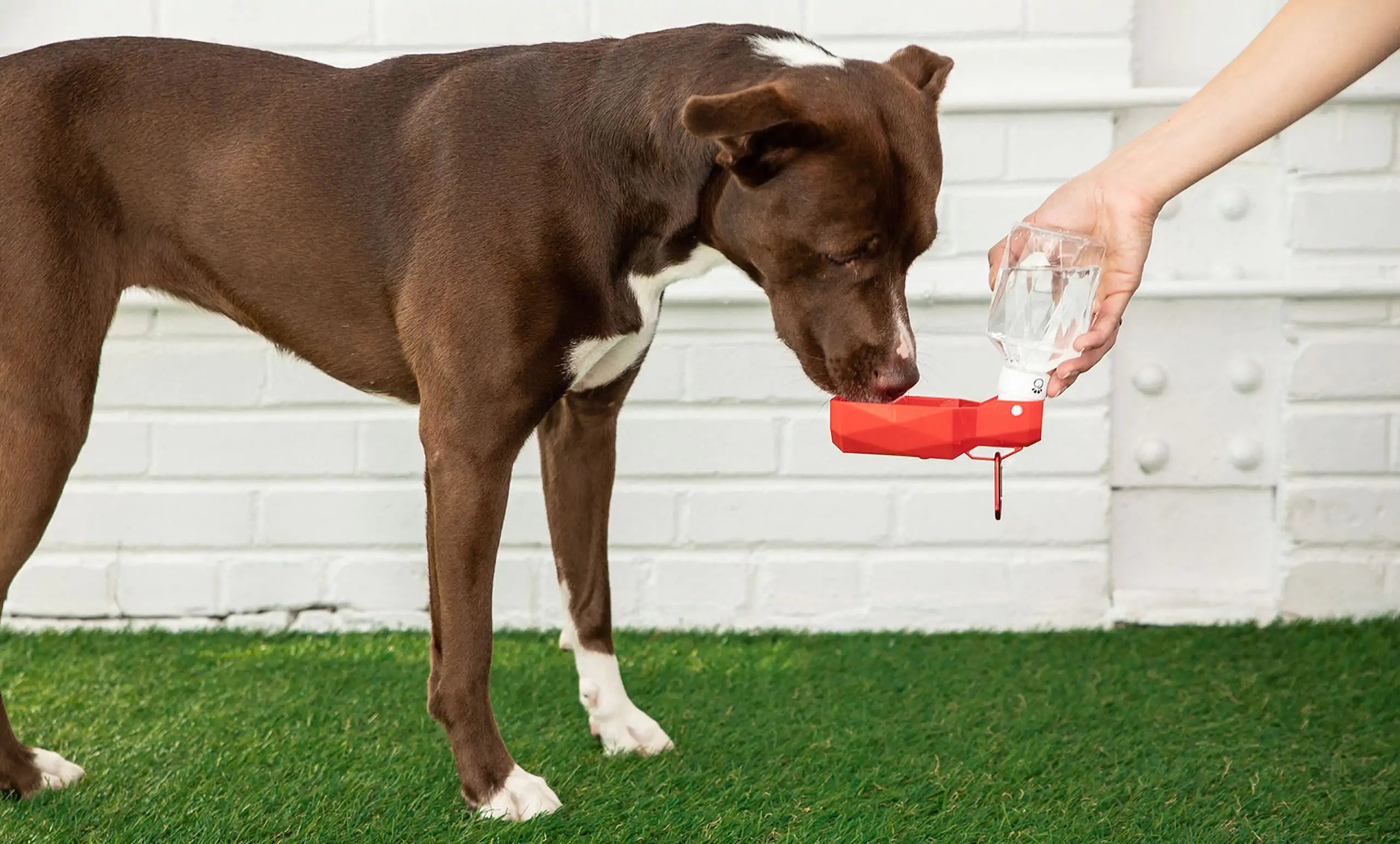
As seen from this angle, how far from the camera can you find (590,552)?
2385mm

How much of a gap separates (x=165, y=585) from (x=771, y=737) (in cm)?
165

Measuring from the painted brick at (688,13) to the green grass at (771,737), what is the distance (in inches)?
56.5

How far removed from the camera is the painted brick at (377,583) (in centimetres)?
322

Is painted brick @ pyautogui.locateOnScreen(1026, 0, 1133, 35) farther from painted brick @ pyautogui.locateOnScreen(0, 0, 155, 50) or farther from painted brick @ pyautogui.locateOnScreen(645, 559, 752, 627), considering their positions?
painted brick @ pyautogui.locateOnScreen(0, 0, 155, 50)

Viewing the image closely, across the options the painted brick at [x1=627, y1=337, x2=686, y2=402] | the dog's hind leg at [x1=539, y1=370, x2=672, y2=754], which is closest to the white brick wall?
the painted brick at [x1=627, y1=337, x2=686, y2=402]

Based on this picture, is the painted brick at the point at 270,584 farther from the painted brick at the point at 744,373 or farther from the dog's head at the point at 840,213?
the dog's head at the point at 840,213

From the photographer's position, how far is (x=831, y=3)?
3.02 metres

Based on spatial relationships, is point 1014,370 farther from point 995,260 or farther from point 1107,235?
point 995,260

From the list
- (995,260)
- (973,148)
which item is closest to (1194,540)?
(973,148)

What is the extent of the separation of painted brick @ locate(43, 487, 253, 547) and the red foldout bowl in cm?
189

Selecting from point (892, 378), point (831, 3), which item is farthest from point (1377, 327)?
point (892, 378)

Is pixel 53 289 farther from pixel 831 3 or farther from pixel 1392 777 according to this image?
pixel 1392 777

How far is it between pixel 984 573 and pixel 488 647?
5.03ft

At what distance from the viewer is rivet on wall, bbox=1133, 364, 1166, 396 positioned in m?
3.15
